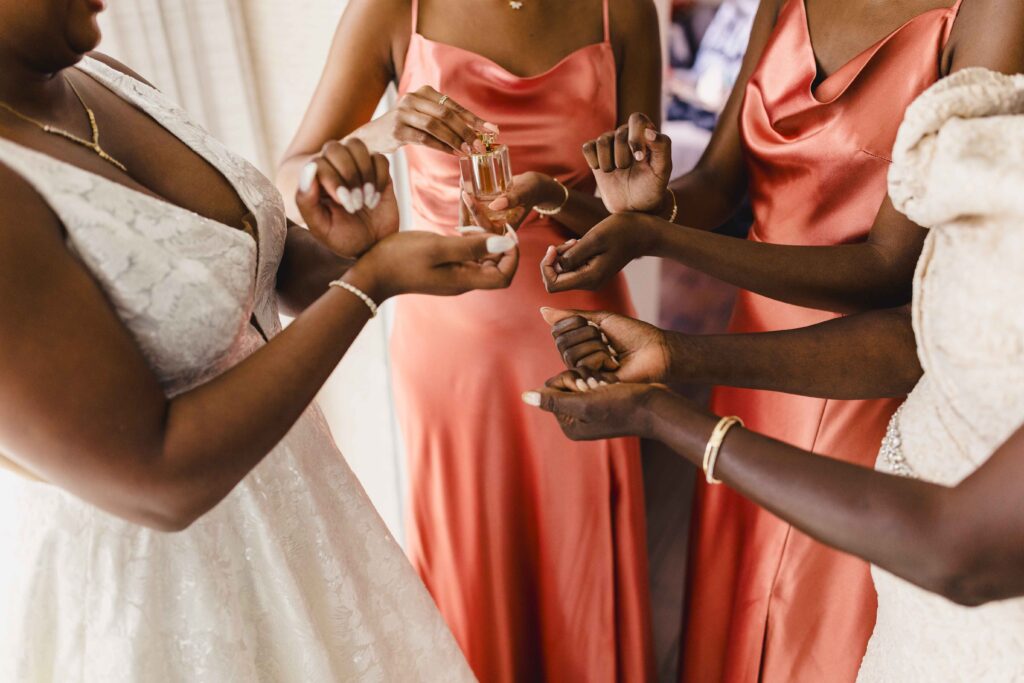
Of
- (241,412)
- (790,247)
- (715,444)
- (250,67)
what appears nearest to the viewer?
(241,412)

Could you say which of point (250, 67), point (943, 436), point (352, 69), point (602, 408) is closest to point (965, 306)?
point (943, 436)

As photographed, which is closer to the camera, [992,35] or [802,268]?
[992,35]

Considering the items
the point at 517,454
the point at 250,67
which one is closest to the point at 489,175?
the point at 517,454

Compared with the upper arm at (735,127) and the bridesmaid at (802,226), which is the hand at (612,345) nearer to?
the bridesmaid at (802,226)

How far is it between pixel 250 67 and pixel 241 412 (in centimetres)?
162

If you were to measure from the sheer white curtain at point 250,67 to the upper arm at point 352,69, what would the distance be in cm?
44

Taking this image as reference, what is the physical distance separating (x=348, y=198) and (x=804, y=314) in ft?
3.13

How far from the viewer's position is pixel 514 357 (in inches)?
68.7

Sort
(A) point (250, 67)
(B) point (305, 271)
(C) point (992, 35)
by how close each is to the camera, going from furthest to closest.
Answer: (A) point (250, 67) → (B) point (305, 271) → (C) point (992, 35)

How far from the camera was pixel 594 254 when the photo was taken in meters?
1.48

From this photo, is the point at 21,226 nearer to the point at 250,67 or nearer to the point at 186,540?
the point at 186,540

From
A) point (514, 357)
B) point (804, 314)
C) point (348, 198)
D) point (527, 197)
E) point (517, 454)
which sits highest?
point (348, 198)

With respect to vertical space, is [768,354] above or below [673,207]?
below

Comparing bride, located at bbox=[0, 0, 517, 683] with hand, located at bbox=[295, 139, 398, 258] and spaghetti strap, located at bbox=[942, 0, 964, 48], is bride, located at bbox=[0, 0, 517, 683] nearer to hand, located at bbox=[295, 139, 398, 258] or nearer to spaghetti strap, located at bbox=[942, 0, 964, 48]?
hand, located at bbox=[295, 139, 398, 258]
